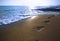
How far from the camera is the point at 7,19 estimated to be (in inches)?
51.4

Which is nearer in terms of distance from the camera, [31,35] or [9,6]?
[31,35]

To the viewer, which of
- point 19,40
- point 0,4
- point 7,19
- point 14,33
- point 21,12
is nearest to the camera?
point 19,40

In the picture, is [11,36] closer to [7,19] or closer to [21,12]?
[7,19]

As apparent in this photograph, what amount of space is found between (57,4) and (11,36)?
0.97 m

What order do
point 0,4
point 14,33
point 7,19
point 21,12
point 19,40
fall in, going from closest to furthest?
point 19,40, point 14,33, point 7,19, point 0,4, point 21,12

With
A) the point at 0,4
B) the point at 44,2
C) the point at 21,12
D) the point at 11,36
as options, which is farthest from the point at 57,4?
the point at 11,36

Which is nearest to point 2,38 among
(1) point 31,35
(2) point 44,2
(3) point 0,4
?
(1) point 31,35

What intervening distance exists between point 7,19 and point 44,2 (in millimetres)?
571

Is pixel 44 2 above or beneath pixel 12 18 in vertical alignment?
above

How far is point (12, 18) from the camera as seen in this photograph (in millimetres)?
1353

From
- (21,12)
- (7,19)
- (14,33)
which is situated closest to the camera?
(14,33)

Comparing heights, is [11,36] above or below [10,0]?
below

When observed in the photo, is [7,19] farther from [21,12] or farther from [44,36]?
[44,36]

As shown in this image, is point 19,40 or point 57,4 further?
point 57,4
